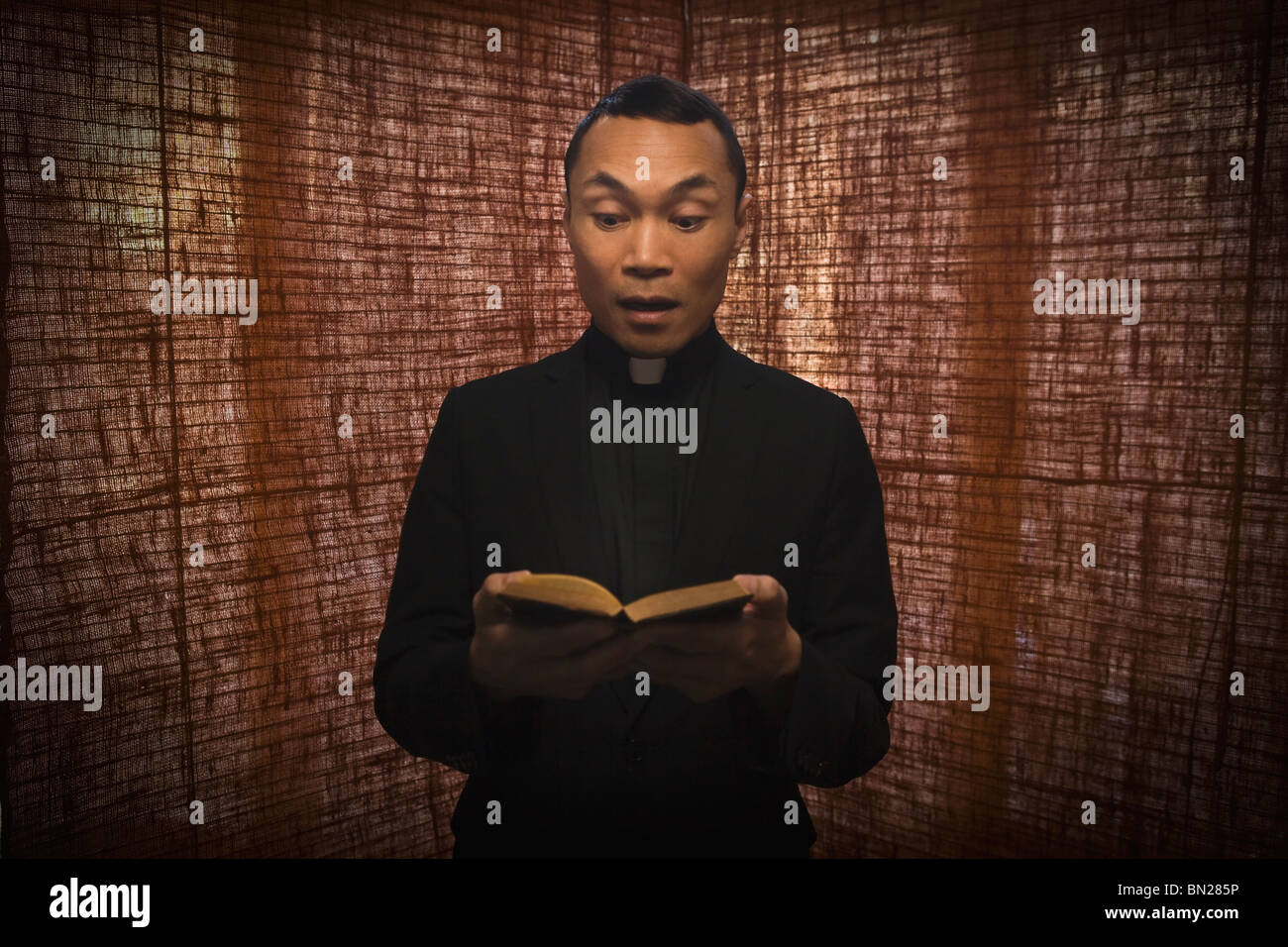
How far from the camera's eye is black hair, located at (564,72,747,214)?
139 centimetres

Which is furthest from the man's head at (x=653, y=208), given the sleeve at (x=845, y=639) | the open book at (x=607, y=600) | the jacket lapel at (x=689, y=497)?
the open book at (x=607, y=600)

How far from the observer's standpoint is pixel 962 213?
1798mm

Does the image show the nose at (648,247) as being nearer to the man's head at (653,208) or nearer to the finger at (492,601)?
the man's head at (653,208)

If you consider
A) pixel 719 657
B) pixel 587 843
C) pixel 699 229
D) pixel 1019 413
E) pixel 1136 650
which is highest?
pixel 699 229

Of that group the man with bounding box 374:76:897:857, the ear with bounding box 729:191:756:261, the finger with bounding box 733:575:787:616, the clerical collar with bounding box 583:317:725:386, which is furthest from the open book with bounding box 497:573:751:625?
the ear with bounding box 729:191:756:261

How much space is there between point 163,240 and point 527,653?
947mm

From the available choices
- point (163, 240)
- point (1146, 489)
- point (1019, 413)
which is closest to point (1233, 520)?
point (1146, 489)

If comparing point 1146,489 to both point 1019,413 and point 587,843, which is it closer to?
point 1019,413

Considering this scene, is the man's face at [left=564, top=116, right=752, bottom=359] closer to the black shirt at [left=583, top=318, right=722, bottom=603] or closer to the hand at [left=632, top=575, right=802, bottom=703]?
the black shirt at [left=583, top=318, right=722, bottom=603]

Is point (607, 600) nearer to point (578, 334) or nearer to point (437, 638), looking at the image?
point (437, 638)

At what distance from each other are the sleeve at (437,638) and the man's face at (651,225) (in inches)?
12.3

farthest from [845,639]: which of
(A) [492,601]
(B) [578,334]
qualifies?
(B) [578,334]

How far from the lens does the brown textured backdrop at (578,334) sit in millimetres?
1507

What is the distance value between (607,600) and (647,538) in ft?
0.85
